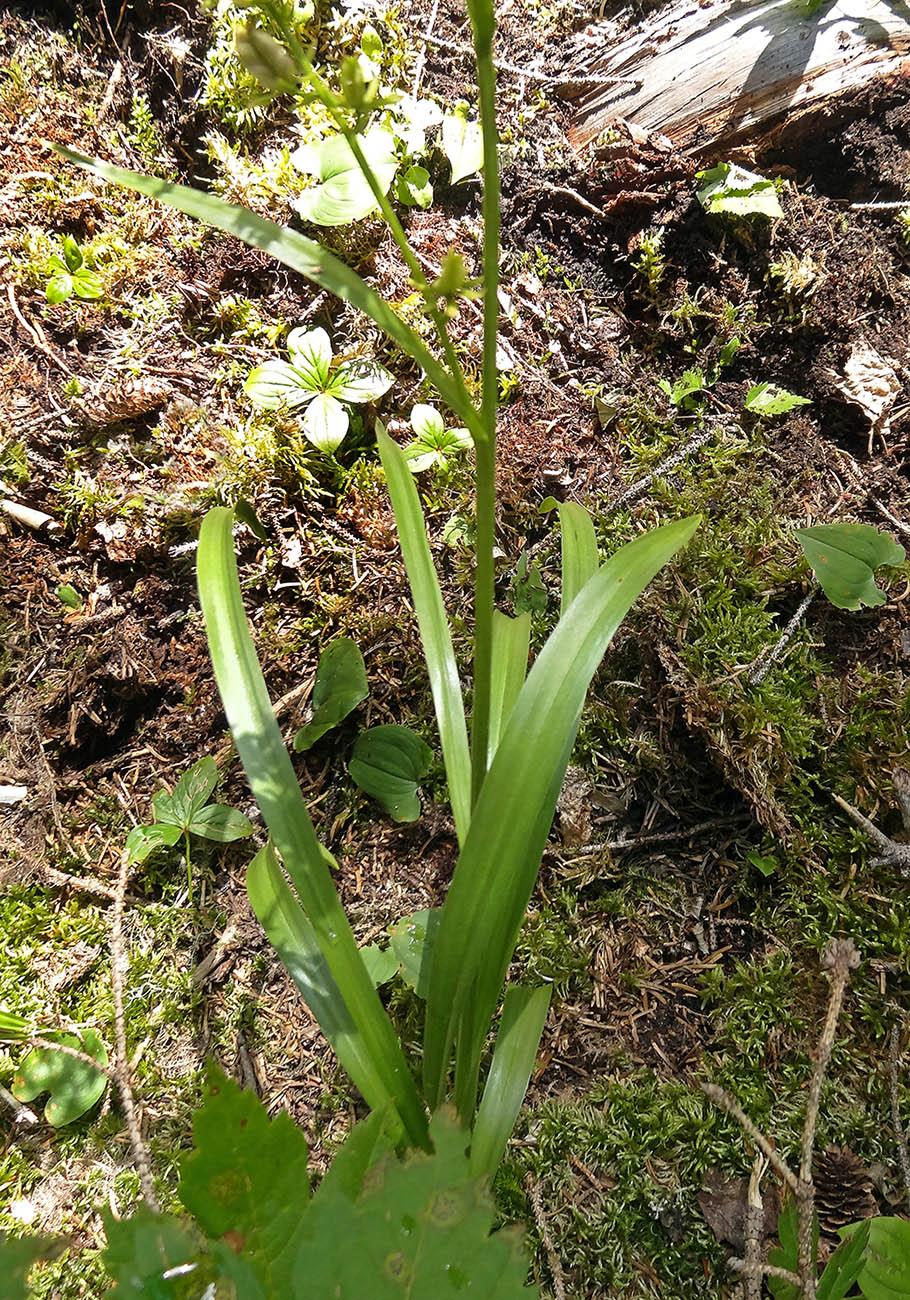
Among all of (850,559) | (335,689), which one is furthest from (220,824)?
(850,559)

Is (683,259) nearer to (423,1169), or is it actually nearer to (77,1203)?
(423,1169)

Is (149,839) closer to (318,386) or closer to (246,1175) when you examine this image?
(246,1175)

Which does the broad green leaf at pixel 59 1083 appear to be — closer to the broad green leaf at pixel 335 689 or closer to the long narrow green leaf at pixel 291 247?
the broad green leaf at pixel 335 689

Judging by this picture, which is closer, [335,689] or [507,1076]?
[507,1076]

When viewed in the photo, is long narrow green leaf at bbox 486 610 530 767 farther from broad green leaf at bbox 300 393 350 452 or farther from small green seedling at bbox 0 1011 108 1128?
small green seedling at bbox 0 1011 108 1128

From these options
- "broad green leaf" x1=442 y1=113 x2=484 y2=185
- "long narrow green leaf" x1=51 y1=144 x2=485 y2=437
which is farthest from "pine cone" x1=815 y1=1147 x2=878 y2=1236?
"broad green leaf" x1=442 y1=113 x2=484 y2=185

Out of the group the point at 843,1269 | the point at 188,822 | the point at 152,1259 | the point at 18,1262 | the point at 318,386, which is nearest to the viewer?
the point at 18,1262
